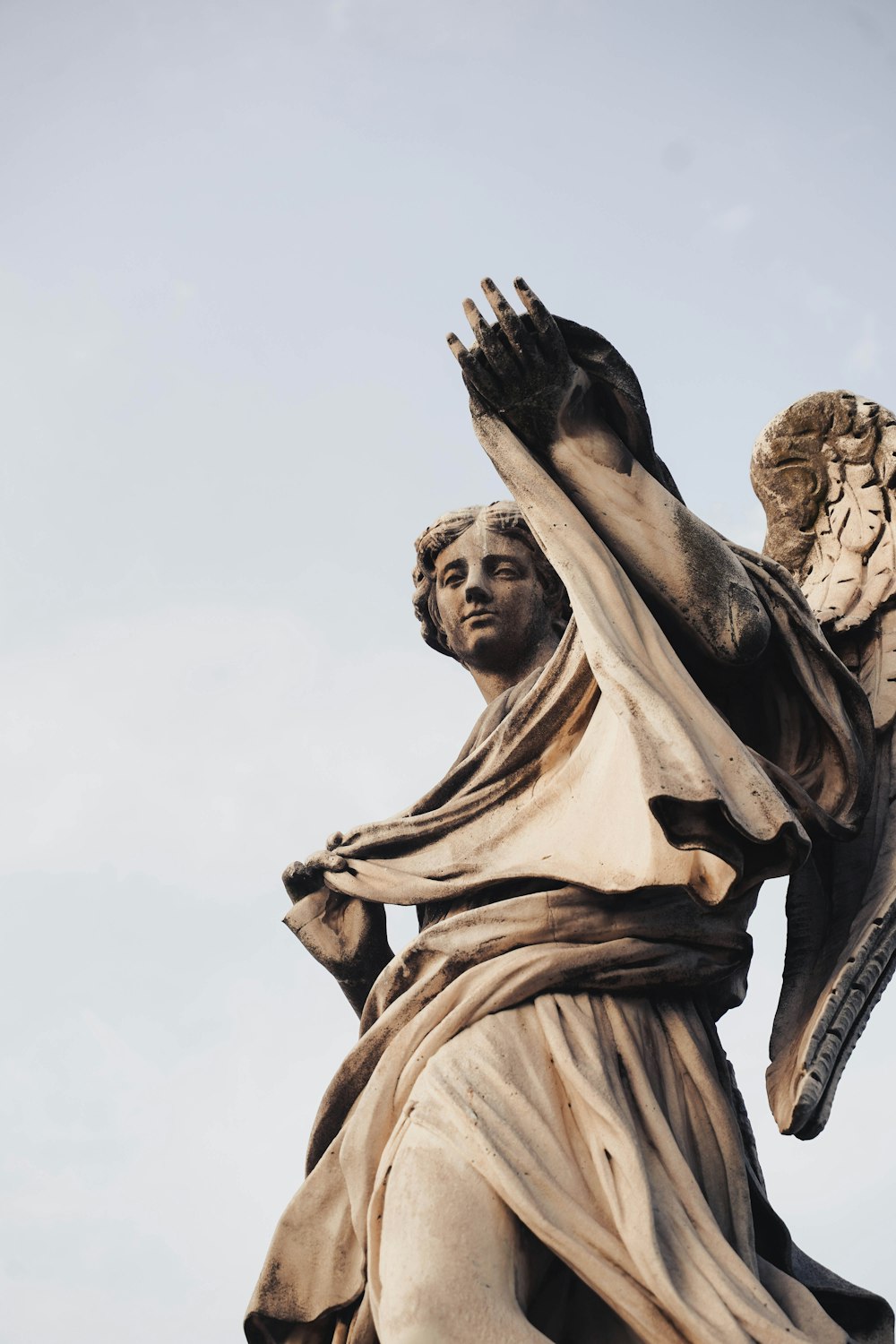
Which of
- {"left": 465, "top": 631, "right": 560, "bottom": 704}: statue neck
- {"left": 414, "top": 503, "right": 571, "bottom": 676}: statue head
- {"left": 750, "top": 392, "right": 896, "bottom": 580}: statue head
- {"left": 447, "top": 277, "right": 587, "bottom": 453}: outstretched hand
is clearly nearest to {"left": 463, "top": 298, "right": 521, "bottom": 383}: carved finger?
{"left": 447, "top": 277, "right": 587, "bottom": 453}: outstretched hand

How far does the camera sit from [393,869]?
24.7ft

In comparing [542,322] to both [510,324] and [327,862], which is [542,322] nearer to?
[510,324]

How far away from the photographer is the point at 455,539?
8.27 metres

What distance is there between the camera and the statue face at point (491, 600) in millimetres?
8148

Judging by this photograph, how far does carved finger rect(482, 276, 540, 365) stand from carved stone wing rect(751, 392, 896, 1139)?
6.41 feet

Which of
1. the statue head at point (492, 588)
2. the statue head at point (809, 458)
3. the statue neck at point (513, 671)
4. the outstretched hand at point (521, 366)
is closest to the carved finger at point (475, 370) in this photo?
the outstretched hand at point (521, 366)

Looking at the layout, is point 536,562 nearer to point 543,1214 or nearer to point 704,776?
point 704,776

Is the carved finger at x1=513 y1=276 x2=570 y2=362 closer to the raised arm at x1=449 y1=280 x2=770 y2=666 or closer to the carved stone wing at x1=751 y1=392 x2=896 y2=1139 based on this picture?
the raised arm at x1=449 y1=280 x2=770 y2=666

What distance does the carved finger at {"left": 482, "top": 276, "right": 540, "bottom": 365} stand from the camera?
6.90 m

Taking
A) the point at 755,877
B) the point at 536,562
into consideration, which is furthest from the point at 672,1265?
the point at 536,562

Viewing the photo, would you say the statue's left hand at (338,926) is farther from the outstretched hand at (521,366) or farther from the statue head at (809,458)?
the statue head at (809,458)

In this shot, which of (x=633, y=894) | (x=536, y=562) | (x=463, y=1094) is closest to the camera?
(x=463, y=1094)

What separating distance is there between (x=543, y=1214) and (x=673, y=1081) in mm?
835

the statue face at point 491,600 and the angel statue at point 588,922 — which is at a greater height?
the statue face at point 491,600
